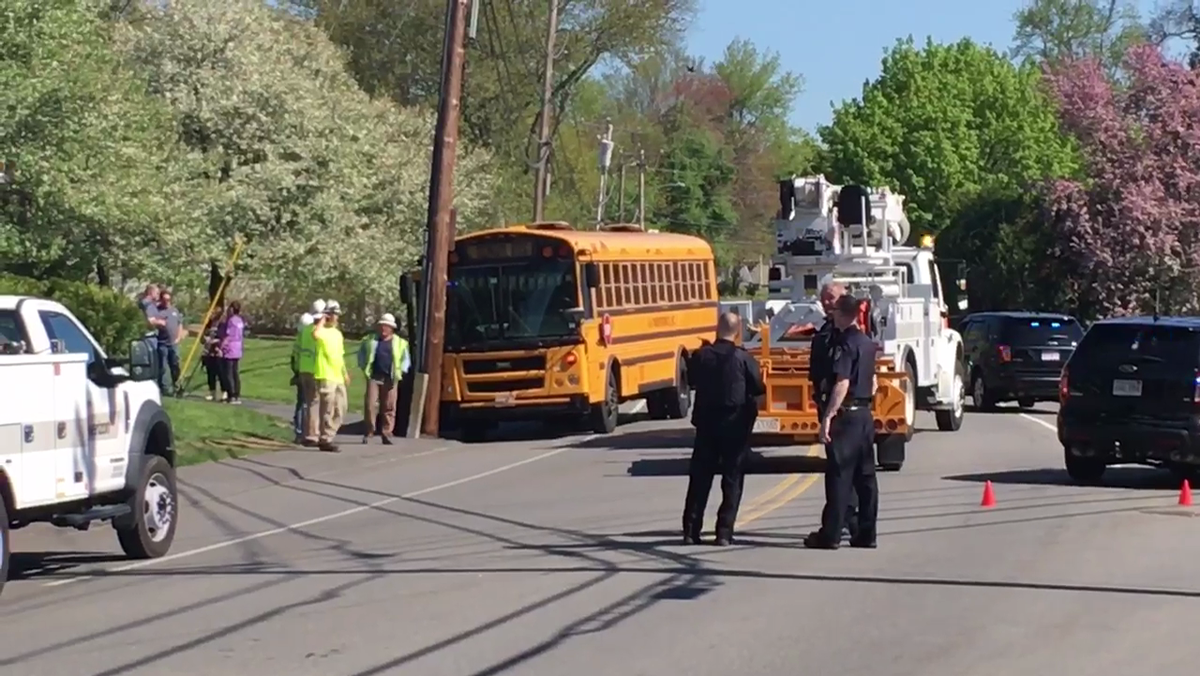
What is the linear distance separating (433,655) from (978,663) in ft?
9.09

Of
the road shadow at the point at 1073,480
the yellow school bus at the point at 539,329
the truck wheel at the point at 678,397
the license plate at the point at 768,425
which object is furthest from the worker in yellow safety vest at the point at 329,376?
the road shadow at the point at 1073,480

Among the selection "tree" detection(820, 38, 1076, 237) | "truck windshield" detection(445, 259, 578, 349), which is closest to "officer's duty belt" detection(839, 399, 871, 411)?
"truck windshield" detection(445, 259, 578, 349)

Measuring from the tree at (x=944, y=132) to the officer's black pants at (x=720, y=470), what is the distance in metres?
62.0

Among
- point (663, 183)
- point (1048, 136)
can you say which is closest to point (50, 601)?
point (1048, 136)

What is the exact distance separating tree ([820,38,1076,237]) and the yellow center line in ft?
185

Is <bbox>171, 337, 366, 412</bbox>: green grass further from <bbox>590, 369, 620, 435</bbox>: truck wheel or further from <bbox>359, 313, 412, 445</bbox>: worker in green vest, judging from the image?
<bbox>590, 369, 620, 435</bbox>: truck wheel

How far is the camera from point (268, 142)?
50.3 m

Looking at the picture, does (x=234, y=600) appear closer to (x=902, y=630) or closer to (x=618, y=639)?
(x=618, y=639)

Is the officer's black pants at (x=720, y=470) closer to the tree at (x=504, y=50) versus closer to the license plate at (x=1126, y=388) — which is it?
the license plate at (x=1126, y=388)

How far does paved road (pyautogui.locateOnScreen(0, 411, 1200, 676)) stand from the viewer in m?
10.0

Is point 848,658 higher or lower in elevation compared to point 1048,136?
lower

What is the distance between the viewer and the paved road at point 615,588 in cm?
1005

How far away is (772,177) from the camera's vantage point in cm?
10556

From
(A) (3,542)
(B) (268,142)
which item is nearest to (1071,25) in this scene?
(B) (268,142)
